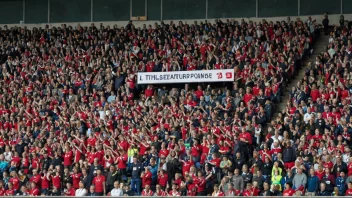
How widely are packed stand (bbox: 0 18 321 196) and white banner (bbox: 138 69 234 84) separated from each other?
337 millimetres

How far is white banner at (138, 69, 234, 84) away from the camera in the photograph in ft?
113

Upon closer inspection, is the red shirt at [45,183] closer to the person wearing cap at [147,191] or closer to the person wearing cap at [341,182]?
the person wearing cap at [147,191]

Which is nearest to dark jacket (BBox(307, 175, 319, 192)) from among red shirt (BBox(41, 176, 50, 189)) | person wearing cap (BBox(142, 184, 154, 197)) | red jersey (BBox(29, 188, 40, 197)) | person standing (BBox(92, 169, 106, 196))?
person wearing cap (BBox(142, 184, 154, 197))

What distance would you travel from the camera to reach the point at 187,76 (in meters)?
35.4

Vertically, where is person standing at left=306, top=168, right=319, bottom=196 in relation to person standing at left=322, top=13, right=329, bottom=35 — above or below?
below

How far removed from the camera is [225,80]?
113 feet

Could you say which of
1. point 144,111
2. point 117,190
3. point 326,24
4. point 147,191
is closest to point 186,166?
point 147,191

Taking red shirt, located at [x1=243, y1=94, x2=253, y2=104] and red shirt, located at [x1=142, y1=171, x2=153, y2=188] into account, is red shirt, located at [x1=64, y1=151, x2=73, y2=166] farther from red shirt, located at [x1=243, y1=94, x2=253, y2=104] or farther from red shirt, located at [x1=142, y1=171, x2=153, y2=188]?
red shirt, located at [x1=243, y1=94, x2=253, y2=104]

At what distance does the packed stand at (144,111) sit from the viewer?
29.1 m

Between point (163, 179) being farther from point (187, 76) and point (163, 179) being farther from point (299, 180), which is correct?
point (187, 76)

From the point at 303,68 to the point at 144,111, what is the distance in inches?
261

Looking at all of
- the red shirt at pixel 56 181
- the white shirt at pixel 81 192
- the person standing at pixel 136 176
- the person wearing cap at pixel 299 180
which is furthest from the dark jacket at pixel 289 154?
the red shirt at pixel 56 181

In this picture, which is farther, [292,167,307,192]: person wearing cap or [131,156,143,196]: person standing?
[131,156,143,196]: person standing

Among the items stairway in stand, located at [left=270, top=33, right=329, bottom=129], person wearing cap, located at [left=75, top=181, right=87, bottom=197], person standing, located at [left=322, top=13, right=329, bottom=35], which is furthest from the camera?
person standing, located at [left=322, top=13, right=329, bottom=35]
